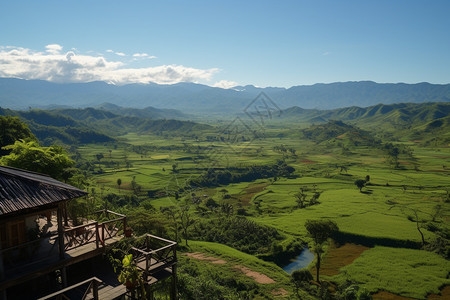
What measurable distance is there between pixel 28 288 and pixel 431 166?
12482 centimetres

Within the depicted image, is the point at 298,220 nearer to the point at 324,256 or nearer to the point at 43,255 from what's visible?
the point at 324,256

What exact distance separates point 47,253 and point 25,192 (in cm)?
306

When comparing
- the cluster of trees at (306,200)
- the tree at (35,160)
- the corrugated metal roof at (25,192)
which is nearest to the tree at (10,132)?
the tree at (35,160)

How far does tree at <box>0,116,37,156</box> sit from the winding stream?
1537 inches

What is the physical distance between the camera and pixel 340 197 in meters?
71.9

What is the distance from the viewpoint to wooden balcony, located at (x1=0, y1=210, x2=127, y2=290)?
1151cm

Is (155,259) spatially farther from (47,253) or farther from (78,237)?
(47,253)

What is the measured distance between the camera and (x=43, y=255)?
42.2ft

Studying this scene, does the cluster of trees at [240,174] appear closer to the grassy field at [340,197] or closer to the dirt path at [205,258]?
the grassy field at [340,197]

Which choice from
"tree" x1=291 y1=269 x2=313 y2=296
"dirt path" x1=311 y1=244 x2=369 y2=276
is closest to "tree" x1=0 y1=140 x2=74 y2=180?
"tree" x1=291 y1=269 x2=313 y2=296

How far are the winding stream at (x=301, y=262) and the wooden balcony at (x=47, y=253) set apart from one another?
3174cm

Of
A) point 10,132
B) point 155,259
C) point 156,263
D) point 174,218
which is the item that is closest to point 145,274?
point 156,263

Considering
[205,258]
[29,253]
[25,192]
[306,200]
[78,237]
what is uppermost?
[25,192]

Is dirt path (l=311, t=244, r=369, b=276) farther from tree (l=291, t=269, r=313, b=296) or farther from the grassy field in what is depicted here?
tree (l=291, t=269, r=313, b=296)
